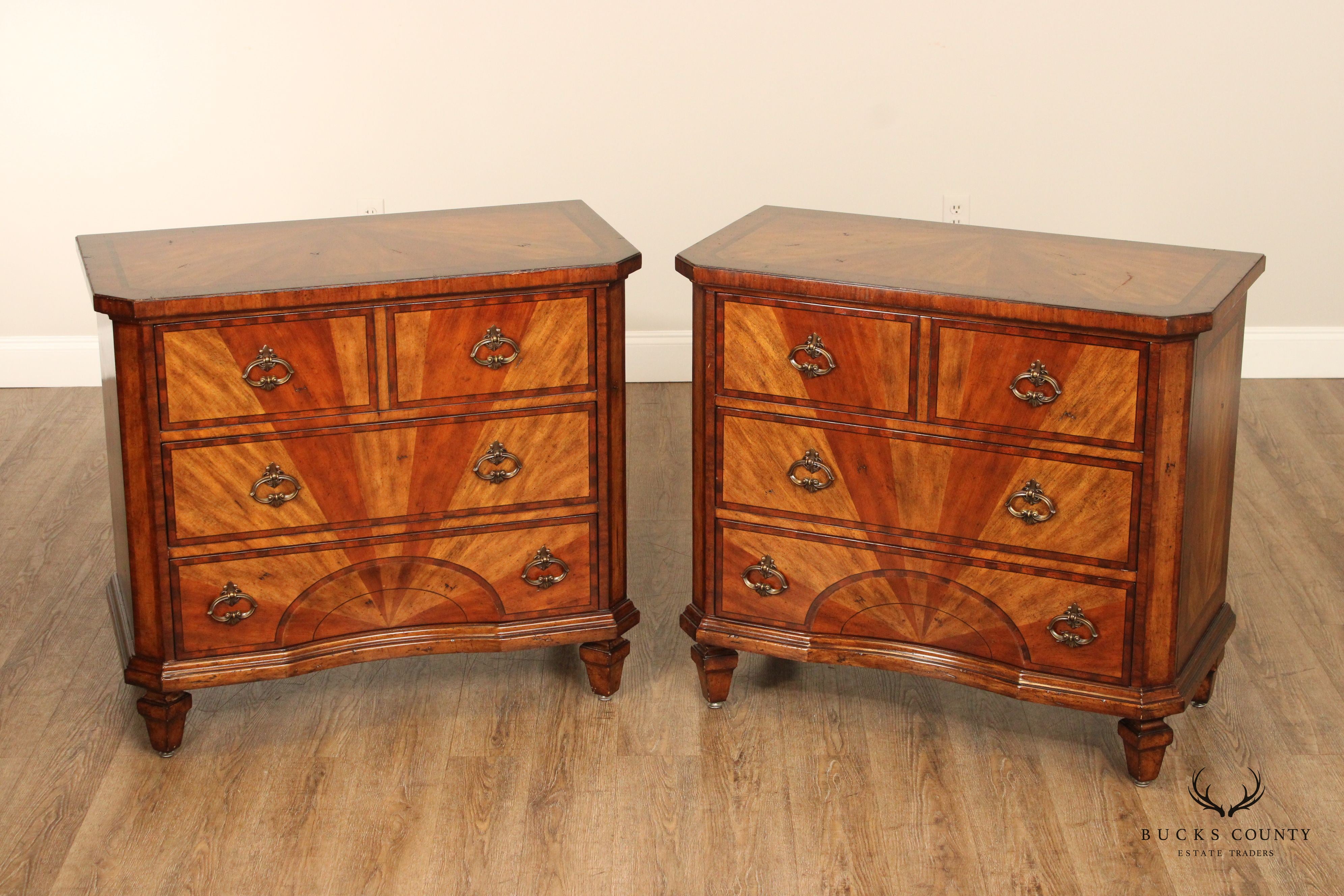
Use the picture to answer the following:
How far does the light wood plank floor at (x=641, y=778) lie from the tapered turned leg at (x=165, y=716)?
0.14 ft

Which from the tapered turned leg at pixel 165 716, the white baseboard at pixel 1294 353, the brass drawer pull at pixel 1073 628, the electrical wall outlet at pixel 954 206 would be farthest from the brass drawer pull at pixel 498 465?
the white baseboard at pixel 1294 353

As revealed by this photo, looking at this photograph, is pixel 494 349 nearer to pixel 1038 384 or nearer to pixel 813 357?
pixel 813 357

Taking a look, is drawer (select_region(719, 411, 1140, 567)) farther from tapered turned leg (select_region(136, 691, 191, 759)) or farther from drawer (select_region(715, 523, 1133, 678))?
tapered turned leg (select_region(136, 691, 191, 759))

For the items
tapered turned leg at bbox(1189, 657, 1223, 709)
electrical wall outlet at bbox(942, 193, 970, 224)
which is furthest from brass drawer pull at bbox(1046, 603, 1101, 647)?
electrical wall outlet at bbox(942, 193, 970, 224)

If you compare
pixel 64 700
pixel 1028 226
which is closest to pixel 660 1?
pixel 1028 226

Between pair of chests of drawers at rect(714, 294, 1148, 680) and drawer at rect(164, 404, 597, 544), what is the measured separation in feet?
0.97

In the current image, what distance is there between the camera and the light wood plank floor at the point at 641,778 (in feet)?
8.03

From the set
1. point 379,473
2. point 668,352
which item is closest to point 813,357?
point 379,473

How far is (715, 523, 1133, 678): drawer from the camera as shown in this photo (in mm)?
2574

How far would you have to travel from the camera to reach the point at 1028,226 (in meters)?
4.52

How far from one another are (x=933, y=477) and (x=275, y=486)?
1096 millimetres

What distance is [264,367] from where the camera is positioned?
2531 millimetres

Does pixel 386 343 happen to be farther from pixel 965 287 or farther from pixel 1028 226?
pixel 1028 226

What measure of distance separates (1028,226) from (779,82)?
2.73 feet
